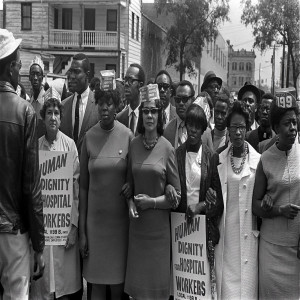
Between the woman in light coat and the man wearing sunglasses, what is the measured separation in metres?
1.13

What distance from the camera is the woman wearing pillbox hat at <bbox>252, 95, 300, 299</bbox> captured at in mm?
4262

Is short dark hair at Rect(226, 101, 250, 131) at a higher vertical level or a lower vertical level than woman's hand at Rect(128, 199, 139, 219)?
higher

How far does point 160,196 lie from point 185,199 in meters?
0.29

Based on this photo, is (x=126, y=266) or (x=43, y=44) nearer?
(x=126, y=266)

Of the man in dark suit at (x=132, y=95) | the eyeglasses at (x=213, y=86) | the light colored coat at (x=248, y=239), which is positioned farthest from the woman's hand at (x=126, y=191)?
the eyeglasses at (x=213, y=86)

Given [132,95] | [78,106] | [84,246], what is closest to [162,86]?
[132,95]

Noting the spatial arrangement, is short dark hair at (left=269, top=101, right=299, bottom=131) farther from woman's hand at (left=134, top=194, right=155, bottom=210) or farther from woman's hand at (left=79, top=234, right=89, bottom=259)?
woman's hand at (left=79, top=234, right=89, bottom=259)

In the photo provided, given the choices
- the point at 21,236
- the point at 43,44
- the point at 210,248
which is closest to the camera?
the point at 21,236

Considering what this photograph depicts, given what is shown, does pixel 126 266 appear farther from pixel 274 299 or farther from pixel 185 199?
pixel 274 299

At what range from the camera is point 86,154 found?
4.89m

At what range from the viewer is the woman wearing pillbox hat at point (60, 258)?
4992 mm

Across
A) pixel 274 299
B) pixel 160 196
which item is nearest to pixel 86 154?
pixel 160 196

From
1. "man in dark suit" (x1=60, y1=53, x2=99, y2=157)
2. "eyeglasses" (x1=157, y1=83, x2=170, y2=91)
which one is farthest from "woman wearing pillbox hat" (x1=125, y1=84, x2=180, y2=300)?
"eyeglasses" (x1=157, y1=83, x2=170, y2=91)

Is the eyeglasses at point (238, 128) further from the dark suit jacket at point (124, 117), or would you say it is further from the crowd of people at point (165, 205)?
the dark suit jacket at point (124, 117)
